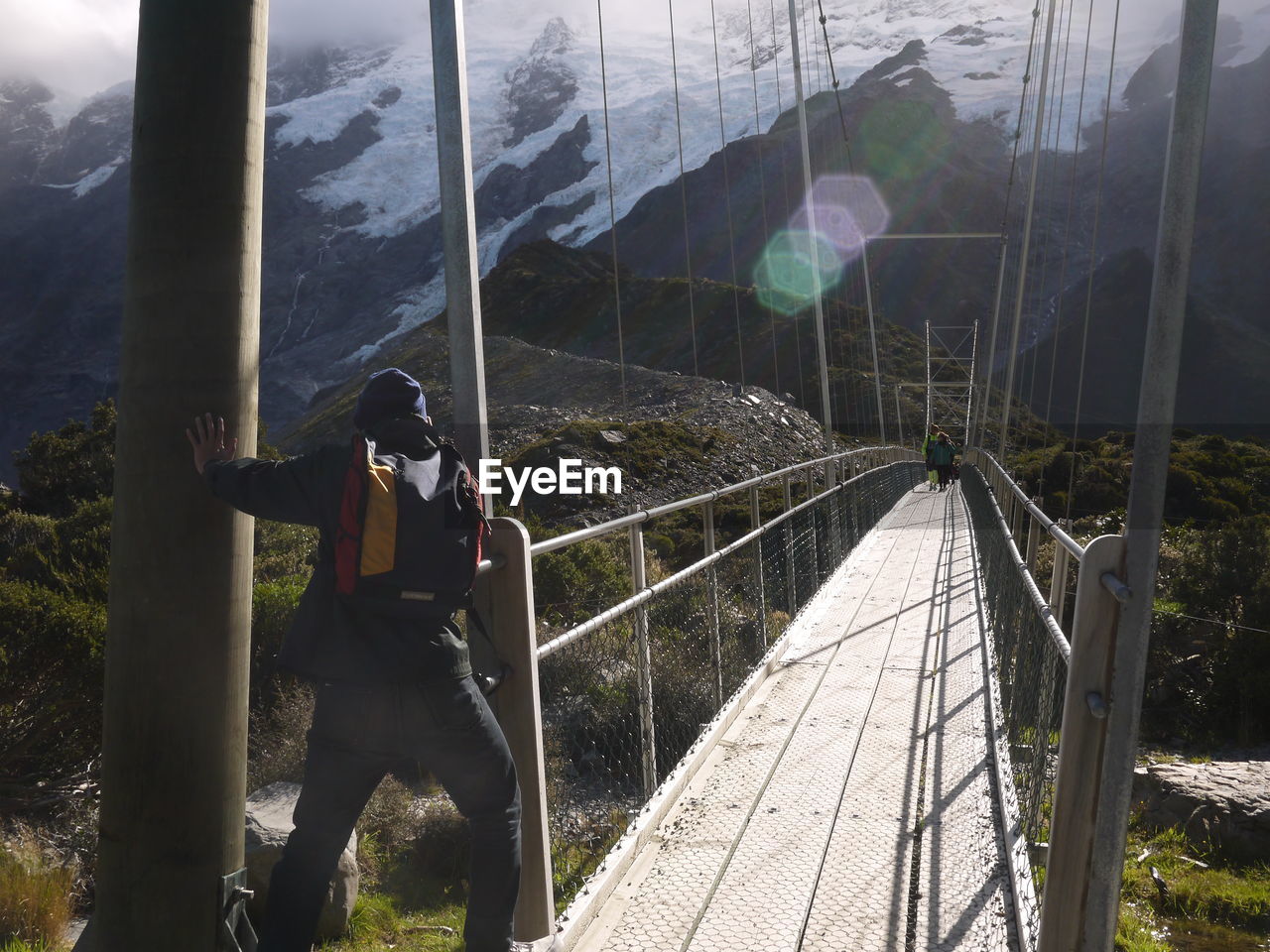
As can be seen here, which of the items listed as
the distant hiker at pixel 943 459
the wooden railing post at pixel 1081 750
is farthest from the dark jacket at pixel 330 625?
the distant hiker at pixel 943 459

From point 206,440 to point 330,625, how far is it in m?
0.39

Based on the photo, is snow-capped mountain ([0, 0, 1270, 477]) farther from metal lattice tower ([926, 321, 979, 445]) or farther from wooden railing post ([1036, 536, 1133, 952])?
wooden railing post ([1036, 536, 1133, 952])

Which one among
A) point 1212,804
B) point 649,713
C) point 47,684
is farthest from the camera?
point 1212,804

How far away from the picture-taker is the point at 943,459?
21438 mm

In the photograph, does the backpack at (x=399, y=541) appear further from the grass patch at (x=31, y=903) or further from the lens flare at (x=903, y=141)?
the lens flare at (x=903, y=141)

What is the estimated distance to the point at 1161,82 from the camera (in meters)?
112

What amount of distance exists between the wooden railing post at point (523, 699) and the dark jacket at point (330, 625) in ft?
1.10

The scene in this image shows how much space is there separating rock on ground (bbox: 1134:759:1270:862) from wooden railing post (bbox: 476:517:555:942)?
4482mm

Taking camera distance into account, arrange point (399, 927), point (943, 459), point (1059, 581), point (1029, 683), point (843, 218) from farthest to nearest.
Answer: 1. point (843, 218)
2. point (943, 459)
3. point (399, 927)
4. point (1029, 683)
5. point (1059, 581)

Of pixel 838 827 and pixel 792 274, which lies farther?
pixel 792 274

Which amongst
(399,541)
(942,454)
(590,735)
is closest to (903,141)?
(942,454)

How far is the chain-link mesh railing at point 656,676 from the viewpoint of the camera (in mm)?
4059

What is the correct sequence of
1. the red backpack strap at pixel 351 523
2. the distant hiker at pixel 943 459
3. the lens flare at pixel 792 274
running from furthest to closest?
the lens flare at pixel 792 274
the distant hiker at pixel 943 459
the red backpack strap at pixel 351 523

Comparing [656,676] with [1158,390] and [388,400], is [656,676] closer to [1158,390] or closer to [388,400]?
[388,400]
